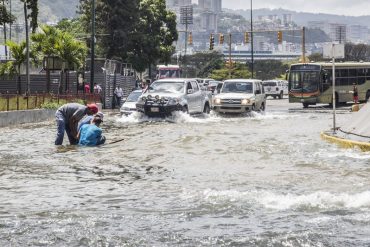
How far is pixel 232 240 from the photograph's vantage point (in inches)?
316

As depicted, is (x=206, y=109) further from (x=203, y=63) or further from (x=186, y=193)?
(x=203, y=63)

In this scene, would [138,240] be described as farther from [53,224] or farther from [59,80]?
[59,80]

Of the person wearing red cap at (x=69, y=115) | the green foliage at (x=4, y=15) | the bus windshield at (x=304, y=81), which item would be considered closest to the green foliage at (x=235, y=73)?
the bus windshield at (x=304, y=81)

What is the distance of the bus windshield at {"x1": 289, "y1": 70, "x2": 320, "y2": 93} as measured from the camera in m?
47.4

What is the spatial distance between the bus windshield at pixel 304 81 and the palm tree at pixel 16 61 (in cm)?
1754

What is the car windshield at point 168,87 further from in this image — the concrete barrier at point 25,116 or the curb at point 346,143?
the curb at point 346,143

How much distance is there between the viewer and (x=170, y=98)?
30.7 m

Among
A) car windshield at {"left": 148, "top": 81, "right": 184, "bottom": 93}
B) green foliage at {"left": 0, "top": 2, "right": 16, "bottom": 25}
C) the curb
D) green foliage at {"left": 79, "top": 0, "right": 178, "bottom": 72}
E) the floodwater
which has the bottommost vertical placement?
the floodwater

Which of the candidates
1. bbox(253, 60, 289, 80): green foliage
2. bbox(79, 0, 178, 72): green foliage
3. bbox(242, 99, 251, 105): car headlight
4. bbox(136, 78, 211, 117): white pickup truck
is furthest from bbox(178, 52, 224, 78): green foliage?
bbox(136, 78, 211, 117): white pickup truck

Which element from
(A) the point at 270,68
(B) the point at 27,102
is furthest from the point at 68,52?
(A) the point at 270,68

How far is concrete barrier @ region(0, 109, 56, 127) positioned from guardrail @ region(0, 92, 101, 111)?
0.41 meters

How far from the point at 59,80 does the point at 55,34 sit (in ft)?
10.8

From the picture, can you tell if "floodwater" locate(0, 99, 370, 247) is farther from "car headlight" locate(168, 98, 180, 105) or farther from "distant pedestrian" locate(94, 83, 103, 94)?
"distant pedestrian" locate(94, 83, 103, 94)

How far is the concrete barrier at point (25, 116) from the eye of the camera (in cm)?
2983
